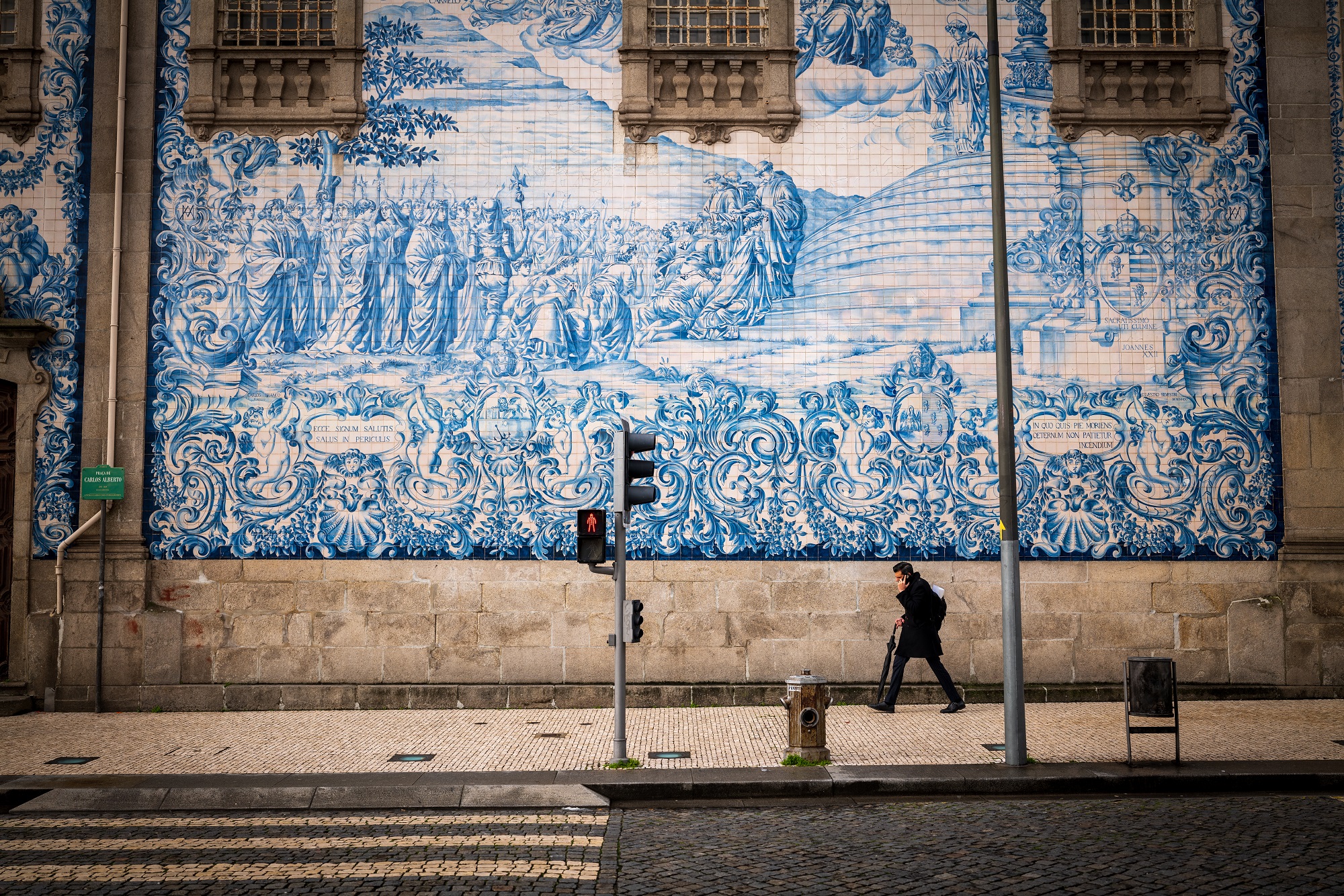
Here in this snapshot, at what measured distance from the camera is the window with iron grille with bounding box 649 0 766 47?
41.7 feet

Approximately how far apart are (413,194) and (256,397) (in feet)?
9.73

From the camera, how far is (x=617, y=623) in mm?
9086

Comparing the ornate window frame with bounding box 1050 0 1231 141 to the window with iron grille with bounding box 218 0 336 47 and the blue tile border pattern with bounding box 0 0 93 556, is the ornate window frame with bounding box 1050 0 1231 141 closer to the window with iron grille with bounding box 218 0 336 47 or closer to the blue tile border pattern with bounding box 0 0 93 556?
the window with iron grille with bounding box 218 0 336 47

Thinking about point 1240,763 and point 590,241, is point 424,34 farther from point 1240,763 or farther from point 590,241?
point 1240,763

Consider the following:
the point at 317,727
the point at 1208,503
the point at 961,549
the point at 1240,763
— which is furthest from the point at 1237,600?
the point at 317,727

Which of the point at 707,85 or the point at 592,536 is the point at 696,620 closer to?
the point at 592,536

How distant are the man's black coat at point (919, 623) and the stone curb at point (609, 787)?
2746 millimetres

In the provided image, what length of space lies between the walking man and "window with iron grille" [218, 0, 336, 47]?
9030 mm

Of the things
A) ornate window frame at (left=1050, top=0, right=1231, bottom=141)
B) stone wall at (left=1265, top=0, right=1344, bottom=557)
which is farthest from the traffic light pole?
stone wall at (left=1265, top=0, right=1344, bottom=557)

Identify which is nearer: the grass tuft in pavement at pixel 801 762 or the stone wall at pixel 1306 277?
the grass tuft in pavement at pixel 801 762

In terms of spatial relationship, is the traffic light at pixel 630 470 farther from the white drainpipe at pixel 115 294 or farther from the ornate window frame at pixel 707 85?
the white drainpipe at pixel 115 294

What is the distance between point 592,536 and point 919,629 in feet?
13.1

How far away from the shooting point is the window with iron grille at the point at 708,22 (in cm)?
1270

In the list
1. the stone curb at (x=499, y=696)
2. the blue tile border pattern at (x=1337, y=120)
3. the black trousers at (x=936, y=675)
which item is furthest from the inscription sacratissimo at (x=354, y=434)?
the blue tile border pattern at (x=1337, y=120)
